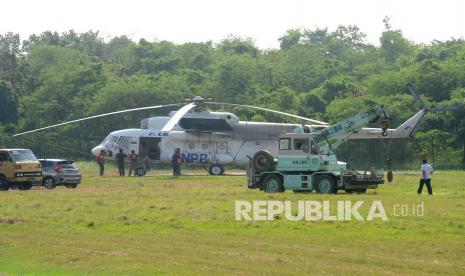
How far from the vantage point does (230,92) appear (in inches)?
3371

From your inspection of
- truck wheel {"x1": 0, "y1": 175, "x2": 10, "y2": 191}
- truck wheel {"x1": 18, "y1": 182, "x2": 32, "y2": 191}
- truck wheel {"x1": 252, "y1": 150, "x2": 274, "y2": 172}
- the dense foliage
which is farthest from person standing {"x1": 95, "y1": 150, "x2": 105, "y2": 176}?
truck wheel {"x1": 252, "y1": 150, "x2": 274, "y2": 172}

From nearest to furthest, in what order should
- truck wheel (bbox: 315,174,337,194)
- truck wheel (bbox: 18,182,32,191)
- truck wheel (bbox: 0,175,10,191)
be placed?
truck wheel (bbox: 315,174,337,194) → truck wheel (bbox: 0,175,10,191) → truck wheel (bbox: 18,182,32,191)

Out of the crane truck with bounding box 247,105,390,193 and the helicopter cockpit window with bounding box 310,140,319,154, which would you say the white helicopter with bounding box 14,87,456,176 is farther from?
the helicopter cockpit window with bounding box 310,140,319,154

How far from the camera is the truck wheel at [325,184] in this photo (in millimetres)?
32406

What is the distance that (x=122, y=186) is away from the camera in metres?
38.8

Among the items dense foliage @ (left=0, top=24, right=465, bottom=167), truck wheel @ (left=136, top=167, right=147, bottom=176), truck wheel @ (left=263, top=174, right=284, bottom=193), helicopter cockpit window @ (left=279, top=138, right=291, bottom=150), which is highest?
dense foliage @ (left=0, top=24, right=465, bottom=167)

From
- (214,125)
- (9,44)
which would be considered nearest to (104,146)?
(214,125)

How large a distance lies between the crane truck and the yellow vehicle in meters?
9.00

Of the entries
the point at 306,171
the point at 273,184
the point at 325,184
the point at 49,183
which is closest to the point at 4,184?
the point at 49,183

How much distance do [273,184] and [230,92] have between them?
52.7 m

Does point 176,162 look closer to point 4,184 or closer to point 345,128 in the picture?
point 4,184

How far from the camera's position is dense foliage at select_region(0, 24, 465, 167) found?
6075cm

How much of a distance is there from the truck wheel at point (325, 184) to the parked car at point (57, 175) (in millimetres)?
11378

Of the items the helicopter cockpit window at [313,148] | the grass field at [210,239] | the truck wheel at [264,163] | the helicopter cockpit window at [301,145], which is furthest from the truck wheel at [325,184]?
the grass field at [210,239]
